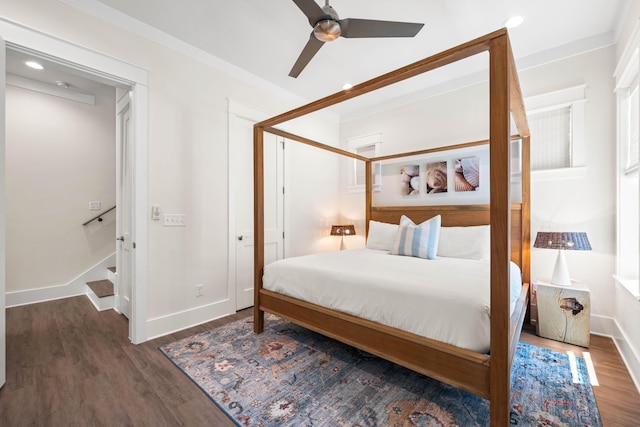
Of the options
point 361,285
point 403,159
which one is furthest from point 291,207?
point 361,285

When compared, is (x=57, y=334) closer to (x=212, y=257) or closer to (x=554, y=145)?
(x=212, y=257)

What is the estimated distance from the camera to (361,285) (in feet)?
6.20

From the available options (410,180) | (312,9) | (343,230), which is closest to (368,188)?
(410,180)

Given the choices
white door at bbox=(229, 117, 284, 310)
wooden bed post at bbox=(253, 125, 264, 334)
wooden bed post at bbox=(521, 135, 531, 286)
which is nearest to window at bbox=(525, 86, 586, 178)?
wooden bed post at bbox=(521, 135, 531, 286)

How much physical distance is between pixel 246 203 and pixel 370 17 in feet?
7.36

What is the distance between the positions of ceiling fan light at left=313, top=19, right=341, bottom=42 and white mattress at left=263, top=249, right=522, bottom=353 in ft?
5.42

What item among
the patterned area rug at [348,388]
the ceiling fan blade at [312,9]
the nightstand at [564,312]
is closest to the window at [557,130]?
the nightstand at [564,312]

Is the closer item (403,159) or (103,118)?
(403,159)

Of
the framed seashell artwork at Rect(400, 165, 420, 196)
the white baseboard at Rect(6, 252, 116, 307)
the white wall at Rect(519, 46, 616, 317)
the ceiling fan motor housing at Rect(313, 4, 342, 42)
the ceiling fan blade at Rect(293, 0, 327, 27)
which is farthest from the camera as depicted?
the framed seashell artwork at Rect(400, 165, 420, 196)

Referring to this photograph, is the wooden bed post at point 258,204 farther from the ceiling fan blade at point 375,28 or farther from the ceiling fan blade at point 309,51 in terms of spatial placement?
the ceiling fan blade at point 375,28

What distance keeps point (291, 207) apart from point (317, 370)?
2305mm

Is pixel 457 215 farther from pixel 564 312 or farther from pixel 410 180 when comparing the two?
pixel 564 312

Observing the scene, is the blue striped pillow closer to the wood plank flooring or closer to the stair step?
the wood plank flooring

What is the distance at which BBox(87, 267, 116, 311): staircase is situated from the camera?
3234 millimetres
